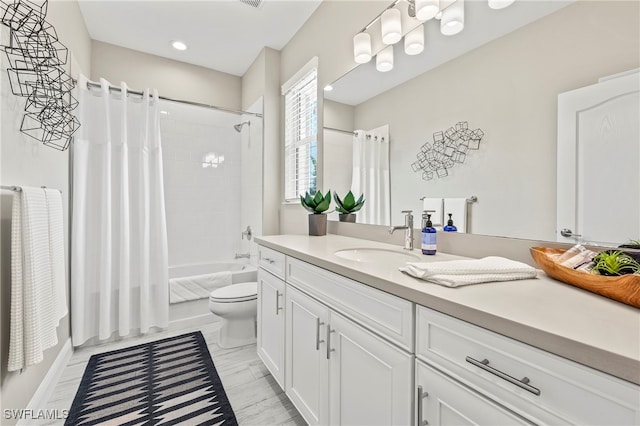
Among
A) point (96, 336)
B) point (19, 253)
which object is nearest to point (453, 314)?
point (19, 253)

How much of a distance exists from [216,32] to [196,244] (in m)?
2.16

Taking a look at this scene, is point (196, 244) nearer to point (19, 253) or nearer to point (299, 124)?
point (299, 124)

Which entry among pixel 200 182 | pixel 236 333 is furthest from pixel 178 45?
pixel 236 333

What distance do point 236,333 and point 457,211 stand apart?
72.9 inches

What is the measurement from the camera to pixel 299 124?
8.37ft

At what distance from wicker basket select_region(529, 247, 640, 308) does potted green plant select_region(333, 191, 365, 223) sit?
1.06 m

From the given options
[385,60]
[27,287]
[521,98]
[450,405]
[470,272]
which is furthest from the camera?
[385,60]

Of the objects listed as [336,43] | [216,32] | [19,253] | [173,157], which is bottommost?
[19,253]

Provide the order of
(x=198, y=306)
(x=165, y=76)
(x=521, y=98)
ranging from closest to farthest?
(x=521, y=98), (x=198, y=306), (x=165, y=76)

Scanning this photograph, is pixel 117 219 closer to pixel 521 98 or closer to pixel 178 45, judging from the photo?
pixel 178 45

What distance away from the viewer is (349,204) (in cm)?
188

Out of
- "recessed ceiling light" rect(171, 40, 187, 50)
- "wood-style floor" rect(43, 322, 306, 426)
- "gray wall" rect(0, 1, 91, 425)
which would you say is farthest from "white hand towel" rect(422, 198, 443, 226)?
"recessed ceiling light" rect(171, 40, 187, 50)

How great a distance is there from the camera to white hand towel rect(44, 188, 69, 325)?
1346 mm

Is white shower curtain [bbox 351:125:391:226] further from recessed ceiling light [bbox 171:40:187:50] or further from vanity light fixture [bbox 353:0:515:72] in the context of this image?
recessed ceiling light [bbox 171:40:187:50]
